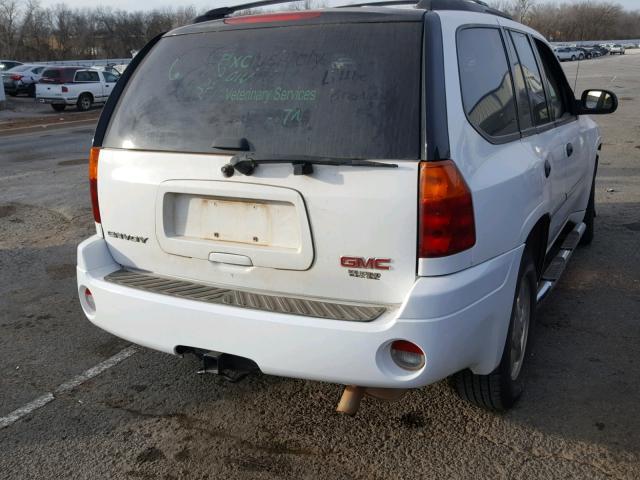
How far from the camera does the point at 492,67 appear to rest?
3.37 m

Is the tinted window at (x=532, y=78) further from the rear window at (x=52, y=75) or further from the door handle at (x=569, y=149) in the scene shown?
the rear window at (x=52, y=75)

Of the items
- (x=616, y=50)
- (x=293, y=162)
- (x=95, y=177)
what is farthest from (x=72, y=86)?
(x=616, y=50)

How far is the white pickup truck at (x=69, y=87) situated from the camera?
25844 mm

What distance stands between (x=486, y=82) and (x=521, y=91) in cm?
66

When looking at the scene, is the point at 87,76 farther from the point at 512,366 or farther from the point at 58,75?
the point at 512,366

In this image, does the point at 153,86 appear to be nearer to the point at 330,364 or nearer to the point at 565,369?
the point at 330,364

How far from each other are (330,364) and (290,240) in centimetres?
57

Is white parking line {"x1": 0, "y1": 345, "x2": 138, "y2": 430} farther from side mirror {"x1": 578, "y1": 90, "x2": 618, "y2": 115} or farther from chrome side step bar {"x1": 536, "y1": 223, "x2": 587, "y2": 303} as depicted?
side mirror {"x1": 578, "y1": 90, "x2": 618, "y2": 115}

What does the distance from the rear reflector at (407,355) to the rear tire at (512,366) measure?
0.61 m

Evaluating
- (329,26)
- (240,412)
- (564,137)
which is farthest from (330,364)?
(564,137)

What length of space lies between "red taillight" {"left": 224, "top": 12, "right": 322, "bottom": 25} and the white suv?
2 centimetres

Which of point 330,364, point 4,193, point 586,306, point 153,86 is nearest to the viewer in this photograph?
point 330,364

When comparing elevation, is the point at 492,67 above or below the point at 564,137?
above

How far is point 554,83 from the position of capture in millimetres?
4754
